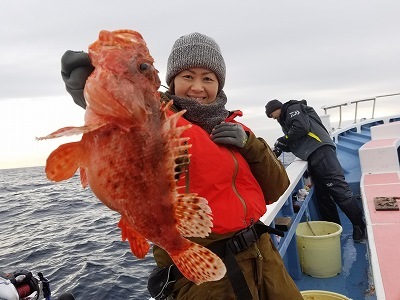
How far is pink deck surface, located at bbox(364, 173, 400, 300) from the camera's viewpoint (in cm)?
317

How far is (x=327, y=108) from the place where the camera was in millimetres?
11430

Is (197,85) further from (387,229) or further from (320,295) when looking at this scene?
(387,229)

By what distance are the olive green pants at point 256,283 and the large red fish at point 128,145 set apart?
2.59 feet

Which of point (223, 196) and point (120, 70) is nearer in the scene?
point (120, 70)

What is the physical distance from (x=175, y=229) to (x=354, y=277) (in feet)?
15.4

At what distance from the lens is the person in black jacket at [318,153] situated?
22.9 feet

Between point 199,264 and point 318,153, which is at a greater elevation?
point 199,264

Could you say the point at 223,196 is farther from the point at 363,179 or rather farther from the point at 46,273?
the point at 46,273

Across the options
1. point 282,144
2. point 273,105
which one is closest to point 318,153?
point 282,144

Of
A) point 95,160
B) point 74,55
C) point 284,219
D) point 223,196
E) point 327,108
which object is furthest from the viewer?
point 327,108

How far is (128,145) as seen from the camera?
4.94ft

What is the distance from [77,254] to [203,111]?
11468 mm

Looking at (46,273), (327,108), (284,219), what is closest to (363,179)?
(284,219)

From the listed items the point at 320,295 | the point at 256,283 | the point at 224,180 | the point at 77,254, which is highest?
the point at 224,180
